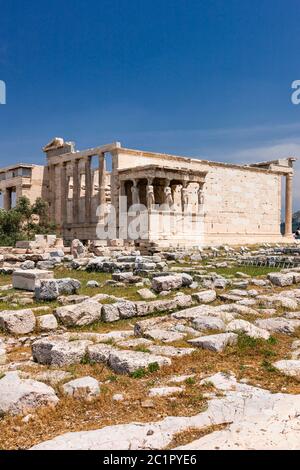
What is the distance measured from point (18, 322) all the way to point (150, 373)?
2.96 meters

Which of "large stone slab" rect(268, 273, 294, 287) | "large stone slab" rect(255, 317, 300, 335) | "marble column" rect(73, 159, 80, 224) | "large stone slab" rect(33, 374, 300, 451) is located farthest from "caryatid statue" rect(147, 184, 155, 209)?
"large stone slab" rect(33, 374, 300, 451)

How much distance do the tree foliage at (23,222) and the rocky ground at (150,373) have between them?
17.9 m

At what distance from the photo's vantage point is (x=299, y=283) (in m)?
12.7

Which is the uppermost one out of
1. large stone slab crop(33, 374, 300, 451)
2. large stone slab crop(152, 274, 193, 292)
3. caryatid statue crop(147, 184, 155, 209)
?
caryatid statue crop(147, 184, 155, 209)

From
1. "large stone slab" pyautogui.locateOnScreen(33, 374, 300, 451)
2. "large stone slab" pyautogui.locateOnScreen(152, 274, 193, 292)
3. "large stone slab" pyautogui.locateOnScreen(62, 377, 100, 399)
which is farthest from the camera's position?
"large stone slab" pyautogui.locateOnScreen(152, 274, 193, 292)

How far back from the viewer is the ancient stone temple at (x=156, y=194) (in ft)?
98.1

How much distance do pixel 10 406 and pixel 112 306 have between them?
154 inches

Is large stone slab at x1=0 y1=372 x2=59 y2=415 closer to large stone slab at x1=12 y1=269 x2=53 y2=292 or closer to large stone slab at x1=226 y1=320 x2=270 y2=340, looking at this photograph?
large stone slab at x1=226 y1=320 x2=270 y2=340

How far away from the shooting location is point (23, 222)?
30609 millimetres

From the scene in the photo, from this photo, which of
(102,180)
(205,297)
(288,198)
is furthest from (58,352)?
(288,198)

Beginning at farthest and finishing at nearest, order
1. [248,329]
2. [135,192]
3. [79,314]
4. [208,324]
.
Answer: [135,192]
[79,314]
[208,324]
[248,329]

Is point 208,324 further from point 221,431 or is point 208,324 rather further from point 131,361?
point 221,431

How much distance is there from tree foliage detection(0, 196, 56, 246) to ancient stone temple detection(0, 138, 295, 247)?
3.32 metres

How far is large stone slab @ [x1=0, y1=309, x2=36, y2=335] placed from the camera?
23.6 ft
